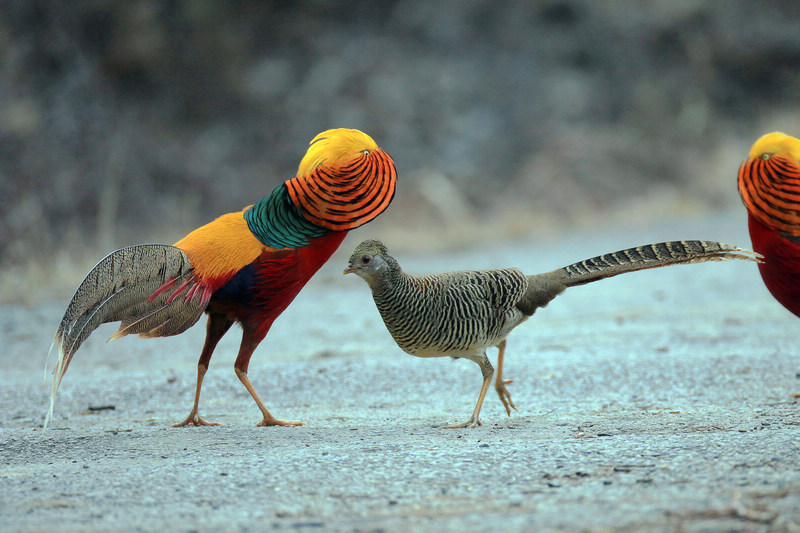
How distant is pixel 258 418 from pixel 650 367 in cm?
277

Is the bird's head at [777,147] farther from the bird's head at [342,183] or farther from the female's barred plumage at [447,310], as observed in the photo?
the bird's head at [342,183]

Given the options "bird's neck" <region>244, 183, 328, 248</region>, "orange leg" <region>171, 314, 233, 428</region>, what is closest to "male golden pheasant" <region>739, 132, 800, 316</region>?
"bird's neck" <region>244, 183, 328, 248</region>

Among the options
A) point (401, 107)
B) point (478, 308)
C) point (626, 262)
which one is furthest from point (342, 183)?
point (401, 107)

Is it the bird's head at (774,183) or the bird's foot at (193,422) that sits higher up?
the bird's head at (774,183)

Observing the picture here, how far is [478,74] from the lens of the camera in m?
21.8

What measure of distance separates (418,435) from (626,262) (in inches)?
57.1

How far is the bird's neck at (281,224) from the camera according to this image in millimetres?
4461

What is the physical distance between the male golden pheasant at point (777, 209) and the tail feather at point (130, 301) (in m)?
3.03

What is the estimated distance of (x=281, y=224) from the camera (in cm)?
450

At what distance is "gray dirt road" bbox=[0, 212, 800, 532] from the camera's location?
2801mm

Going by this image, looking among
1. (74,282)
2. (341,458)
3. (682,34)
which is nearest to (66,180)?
(74,282)

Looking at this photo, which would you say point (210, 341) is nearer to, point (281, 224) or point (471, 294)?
point (281, 224)

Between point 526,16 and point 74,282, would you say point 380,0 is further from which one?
point 74,282

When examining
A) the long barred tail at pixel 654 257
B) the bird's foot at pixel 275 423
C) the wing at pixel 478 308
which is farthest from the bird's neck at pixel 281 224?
the long barred tail at pixel 654 257
